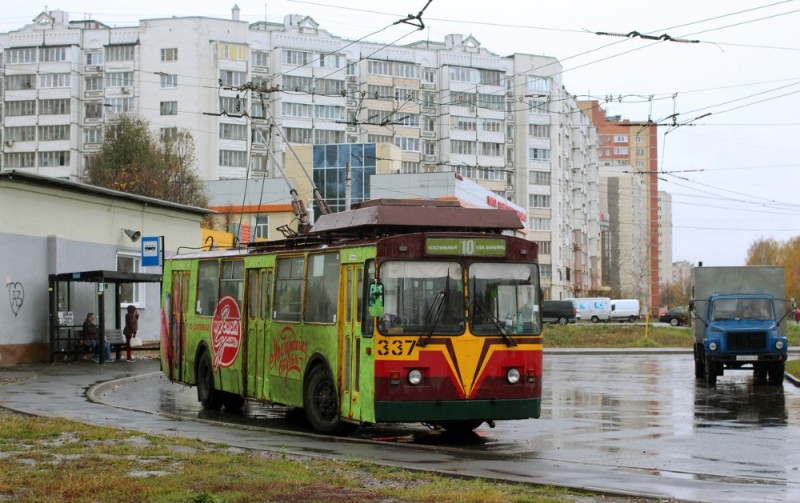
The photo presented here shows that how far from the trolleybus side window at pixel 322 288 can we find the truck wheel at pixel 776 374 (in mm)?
15442

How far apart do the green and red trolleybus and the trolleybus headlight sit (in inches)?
0.5

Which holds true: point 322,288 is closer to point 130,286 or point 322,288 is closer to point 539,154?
point 130,286

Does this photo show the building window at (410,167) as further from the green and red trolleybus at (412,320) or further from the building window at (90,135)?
the green and red trolleybus at (412,320)

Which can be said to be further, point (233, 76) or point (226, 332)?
point (233, 76)

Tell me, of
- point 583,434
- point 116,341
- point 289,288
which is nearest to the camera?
point 583,434

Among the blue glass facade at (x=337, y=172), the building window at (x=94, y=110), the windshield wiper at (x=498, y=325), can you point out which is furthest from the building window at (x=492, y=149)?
the windshield wiper at (x=498, y=325)

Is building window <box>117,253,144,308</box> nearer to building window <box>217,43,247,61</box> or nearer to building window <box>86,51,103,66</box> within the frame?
building window <box>217,43,247,61</box>

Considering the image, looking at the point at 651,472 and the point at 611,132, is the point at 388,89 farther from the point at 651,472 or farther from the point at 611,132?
the point at 651,472

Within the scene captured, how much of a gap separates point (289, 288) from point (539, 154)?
109455 mm

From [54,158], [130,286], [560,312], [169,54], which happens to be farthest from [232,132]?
[130,286]

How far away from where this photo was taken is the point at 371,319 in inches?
595

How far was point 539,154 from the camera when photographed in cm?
12569

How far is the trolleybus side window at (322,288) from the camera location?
Answer: 16344mm

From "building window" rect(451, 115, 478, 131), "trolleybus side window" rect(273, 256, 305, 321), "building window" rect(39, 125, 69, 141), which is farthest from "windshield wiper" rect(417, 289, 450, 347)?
"building window" rect(451, 115, 478, 131)
